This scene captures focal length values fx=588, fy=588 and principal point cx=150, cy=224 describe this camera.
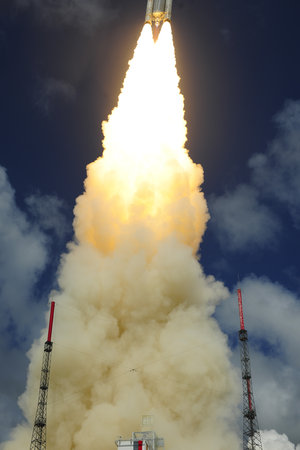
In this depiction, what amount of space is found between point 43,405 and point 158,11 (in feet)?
154

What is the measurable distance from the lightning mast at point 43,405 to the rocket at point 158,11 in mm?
35627

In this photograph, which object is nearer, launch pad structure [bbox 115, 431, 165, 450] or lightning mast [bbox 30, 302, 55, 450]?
launch pad structure [bbox 115, 431, 165, 450]

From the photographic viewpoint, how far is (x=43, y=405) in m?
63.3

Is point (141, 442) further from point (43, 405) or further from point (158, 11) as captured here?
point (158, 11)

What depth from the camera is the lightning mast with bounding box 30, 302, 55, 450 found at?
201 ft

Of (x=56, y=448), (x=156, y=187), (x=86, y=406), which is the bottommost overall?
(x=56, y=448)

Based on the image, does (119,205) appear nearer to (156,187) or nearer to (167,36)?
(156,187)

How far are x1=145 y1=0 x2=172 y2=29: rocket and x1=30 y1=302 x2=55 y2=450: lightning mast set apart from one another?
35627mm

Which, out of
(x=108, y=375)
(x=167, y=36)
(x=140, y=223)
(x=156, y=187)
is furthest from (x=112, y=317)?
(x=167, y=36)

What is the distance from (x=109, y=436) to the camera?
5962cm

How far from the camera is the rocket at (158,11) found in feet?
228

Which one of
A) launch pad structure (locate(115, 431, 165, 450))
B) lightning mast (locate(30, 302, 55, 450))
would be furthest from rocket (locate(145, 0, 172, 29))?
launch pad structure (locate(115, 431, 165, 450))

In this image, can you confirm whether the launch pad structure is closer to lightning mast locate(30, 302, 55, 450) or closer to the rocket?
lightning mast locate(30, 302, 55, 450)

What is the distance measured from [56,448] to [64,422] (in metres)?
2.66
